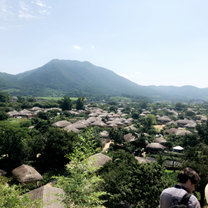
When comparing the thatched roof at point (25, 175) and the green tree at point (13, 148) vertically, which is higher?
the green tree at point (13, 148)

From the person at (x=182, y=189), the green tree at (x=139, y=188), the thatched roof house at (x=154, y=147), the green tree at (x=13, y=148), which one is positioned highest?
the person at (x=182, y=189)

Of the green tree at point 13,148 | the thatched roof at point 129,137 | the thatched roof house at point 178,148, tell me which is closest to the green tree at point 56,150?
the green tree at point 13,148

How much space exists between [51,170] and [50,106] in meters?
47.7

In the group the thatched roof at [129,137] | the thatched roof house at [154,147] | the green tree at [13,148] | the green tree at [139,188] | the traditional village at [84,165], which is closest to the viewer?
the traditional village at [84,165]

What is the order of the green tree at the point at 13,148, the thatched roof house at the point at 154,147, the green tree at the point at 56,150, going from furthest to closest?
the thatched roof house at the point at 154,147
the green tree at the point at 56,150
the green tree at the point at 13,148

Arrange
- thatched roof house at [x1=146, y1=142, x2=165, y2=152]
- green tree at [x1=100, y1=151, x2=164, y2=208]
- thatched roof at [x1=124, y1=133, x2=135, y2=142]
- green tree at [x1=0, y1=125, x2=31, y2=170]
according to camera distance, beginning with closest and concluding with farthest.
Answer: green tree at [x1=100, y1=151, x2=164, y2=208], green tree at [x1=0, y1=125, x2=31, y2=170], thatched roof house at [x1=146, y1=142, x2=165, y2=152], thatched roof at [x1=124, y1=133, x2=135, y2=142]

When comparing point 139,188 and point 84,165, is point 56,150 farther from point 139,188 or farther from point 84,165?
point 84,165

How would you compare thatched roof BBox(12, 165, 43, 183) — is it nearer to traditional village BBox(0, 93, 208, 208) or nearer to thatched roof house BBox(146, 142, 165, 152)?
traditional village BBox(0, 93, 208, 208)

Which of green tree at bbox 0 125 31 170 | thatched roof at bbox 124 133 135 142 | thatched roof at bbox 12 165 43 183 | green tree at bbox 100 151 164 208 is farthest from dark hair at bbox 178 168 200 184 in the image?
thatched roof at bbox 124 133 135 142

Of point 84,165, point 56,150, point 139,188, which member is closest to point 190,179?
point 84,165

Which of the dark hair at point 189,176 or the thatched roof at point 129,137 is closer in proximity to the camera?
the dark hair at point 189,176

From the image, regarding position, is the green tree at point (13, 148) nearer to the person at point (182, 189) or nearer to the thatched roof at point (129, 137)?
the thatched roof at point (129, 137)

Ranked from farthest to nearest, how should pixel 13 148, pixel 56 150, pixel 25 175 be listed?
1. pixel 56 150
2. pixel 13 148
3. pixel 25 175

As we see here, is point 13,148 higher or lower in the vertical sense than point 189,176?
lower
